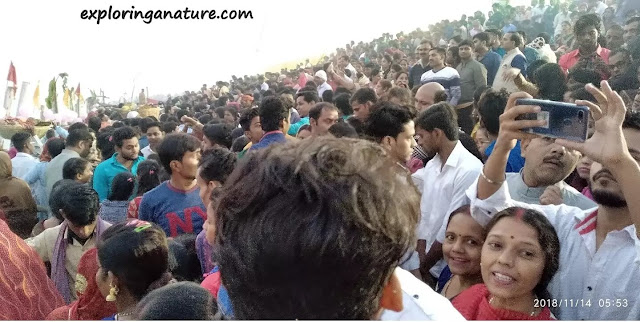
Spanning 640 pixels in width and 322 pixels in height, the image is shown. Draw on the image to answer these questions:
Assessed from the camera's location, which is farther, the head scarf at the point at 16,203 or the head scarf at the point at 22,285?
the head scarf at the point at 16,203

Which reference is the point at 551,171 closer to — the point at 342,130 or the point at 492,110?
the point at 492,110

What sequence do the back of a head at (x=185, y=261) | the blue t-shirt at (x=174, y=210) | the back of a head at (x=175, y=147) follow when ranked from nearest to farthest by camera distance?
1. the back of a head at (x=185, y=261)
2. the blue t-shirt at (x=174, y=210)
3. the back of a head at (x=175, y=147)

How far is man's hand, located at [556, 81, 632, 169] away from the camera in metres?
1.71

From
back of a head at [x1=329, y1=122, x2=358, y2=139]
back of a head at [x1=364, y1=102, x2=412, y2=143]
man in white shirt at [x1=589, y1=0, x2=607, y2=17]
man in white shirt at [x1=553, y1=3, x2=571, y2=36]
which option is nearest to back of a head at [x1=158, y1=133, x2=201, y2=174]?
back of a head at [x1=329, y1=122, x2=358, y2=139]

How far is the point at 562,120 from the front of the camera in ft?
6.06

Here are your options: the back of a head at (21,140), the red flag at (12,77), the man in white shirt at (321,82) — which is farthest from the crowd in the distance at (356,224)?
the red flag at (12,77)

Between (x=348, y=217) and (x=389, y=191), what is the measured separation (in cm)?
8

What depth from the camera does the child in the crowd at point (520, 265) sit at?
192cm

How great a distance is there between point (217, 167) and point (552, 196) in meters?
1.45

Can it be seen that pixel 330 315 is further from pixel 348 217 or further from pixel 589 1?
pixel 589 1

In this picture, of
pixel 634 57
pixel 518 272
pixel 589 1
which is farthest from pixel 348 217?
pixel 589 1

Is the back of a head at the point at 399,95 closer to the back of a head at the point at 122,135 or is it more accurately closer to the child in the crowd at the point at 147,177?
the child in the crowd at the point at 147,177

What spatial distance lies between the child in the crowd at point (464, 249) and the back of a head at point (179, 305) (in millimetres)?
1105

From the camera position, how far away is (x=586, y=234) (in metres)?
1.94
